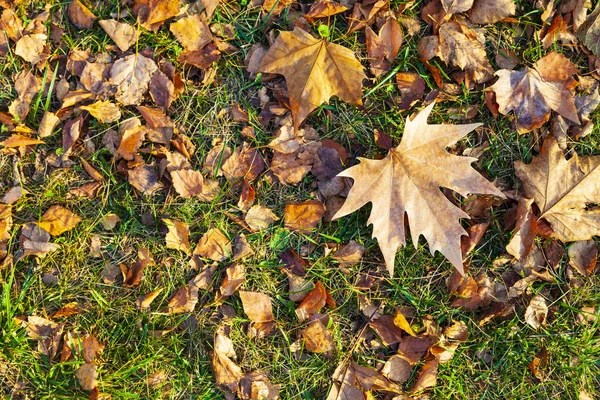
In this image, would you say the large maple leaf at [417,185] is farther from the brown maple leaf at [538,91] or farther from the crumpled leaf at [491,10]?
the crumpled leaf at [491,10]

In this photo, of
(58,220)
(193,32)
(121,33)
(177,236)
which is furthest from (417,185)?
(58,220)

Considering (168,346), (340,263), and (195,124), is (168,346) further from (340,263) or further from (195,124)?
(195,124)

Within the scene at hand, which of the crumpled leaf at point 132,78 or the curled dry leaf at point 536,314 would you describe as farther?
the crumpled leaf at point 132,78

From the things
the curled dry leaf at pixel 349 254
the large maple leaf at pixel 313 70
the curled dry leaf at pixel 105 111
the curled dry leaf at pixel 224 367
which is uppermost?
the large maple leaf at pixel 313 70

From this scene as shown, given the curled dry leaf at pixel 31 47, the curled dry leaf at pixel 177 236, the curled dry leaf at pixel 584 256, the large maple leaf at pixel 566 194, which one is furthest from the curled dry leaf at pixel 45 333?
the curled dry leaf at pixel 584 256

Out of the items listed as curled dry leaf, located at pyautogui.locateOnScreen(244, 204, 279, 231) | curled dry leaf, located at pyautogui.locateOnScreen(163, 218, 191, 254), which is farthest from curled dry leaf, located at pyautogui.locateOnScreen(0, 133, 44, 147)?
curled dry leaf, located at pyautogui.locateOnScreen(244, 204, 279, 231)

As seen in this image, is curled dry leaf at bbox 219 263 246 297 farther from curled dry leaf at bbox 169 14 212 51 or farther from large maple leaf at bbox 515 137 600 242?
large maple leaf at bbox 515 137 600 242

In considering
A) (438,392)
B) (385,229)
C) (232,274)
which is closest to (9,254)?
(232,274)
